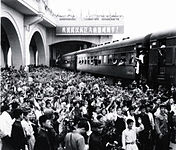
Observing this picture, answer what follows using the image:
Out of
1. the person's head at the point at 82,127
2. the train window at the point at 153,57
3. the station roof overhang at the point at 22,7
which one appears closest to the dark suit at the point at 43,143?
the person's head at the point at 82,127

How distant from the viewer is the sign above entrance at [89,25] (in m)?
34.8

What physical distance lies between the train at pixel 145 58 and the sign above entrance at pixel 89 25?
49.6 ft

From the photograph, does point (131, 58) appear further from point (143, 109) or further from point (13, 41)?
point (13, 41)

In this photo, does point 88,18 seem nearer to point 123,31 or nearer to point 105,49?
point 123,31

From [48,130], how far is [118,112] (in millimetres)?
2191

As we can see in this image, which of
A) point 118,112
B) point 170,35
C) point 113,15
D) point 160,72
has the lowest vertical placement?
point 118,112

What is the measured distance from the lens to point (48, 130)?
15.0 feet

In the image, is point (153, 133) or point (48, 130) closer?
point (48, 130)

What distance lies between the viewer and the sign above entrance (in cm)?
3481

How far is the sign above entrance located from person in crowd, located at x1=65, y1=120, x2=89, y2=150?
31.2 m

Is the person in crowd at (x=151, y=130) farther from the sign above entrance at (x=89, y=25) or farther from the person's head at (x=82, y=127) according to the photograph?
the sign above entrance at (x=89, y=25)

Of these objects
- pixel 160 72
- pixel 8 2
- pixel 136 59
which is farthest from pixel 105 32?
pixel 160 72

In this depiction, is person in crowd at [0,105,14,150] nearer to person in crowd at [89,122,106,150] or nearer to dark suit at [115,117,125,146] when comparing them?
person in crowd at [89,122,106,150]

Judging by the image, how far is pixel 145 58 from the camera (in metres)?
13.3
